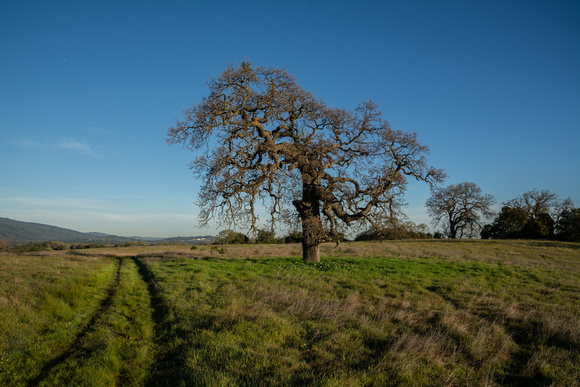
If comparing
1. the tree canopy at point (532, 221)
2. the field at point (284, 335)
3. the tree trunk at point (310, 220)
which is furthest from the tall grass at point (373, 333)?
the tree canopy at point (532, 221)

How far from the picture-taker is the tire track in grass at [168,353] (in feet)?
15.8

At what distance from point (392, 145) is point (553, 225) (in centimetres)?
5908

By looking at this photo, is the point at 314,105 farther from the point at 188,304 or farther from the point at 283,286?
the point at 188,304

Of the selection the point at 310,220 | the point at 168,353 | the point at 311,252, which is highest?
the point at 310,220

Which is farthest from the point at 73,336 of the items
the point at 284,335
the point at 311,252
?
the point at 311,252

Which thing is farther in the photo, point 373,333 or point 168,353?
point 373,333

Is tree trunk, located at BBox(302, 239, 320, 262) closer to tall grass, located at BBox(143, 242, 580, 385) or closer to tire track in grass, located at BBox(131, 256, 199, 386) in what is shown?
tall grass, located at BBox(143, 242, 580, 385)

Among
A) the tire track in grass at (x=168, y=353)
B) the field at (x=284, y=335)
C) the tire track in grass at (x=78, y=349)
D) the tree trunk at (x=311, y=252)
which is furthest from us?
the tree trunk at (x=311, y=252)

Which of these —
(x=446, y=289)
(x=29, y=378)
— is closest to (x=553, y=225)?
(x=446, y=289)

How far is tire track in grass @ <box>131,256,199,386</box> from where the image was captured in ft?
15.8

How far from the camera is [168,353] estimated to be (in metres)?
5.95

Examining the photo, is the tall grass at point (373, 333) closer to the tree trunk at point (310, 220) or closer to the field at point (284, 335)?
the field at point (284, 335)

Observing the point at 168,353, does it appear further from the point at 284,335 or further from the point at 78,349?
the point at 284,335

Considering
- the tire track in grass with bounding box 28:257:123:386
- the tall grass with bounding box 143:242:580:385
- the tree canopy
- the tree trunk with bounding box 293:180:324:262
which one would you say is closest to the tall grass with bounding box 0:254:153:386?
the tire track in grass with bounding box 28:257:123:386
